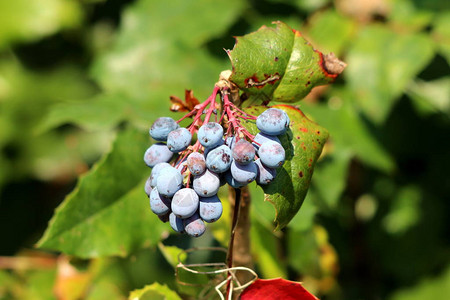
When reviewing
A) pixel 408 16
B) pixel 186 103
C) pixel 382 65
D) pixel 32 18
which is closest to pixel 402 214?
pixel 382 65

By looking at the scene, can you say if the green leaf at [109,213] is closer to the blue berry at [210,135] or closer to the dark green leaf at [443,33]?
the blue berry at [210,135]

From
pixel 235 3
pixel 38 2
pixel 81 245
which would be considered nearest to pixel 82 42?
pixel 38 2

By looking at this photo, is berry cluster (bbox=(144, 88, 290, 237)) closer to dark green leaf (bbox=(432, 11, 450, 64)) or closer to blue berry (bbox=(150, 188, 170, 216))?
blue berry (bbox=(150, 188, 170, 216))

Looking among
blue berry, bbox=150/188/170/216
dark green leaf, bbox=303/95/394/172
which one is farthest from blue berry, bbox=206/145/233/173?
dark green leaf, bbox=303/95/394/172

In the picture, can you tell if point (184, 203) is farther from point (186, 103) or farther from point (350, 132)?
point (350, 132)

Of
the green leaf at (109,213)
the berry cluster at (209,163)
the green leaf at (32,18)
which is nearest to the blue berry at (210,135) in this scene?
the berry cluster at (209,163)

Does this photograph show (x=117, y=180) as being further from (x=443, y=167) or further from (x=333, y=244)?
(x=443, y=167)
